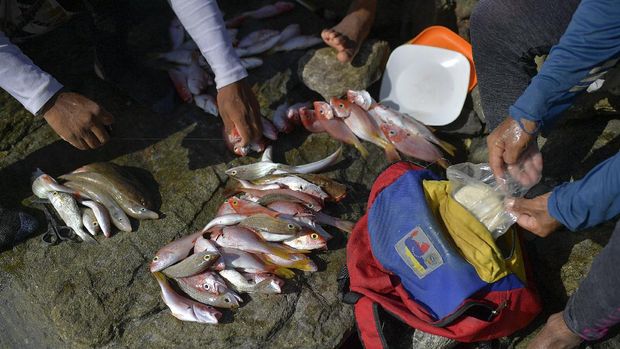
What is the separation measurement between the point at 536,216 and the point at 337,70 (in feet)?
6.48

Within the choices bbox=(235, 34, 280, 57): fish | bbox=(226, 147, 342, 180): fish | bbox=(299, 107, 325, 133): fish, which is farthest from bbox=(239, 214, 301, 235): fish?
bbox=(235, 34, 280, 57): fish

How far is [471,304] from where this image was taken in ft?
9.34

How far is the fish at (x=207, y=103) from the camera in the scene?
411 centimetres

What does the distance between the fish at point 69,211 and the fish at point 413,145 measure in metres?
2.03

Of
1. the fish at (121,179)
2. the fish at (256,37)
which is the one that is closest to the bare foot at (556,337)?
the fish at (121,179)

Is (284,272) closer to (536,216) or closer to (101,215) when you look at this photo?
(101,215)

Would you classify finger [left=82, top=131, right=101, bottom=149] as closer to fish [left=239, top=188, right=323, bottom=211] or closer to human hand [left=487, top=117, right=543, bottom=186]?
fish [left=239, top=188, right=323, bottom=211]

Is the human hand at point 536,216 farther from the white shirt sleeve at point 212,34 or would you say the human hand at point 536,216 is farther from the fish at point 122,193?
the fish at point 122,193

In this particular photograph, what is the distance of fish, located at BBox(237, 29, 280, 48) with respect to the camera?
4.64 m

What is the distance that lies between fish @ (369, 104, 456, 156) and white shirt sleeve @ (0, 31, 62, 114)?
2.08 metres

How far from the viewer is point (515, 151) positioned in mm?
2938

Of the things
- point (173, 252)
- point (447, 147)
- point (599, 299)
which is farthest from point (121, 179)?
point (599, 299)

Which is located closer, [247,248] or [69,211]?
[247,248]

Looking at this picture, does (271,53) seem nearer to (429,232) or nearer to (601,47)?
(429,232)
